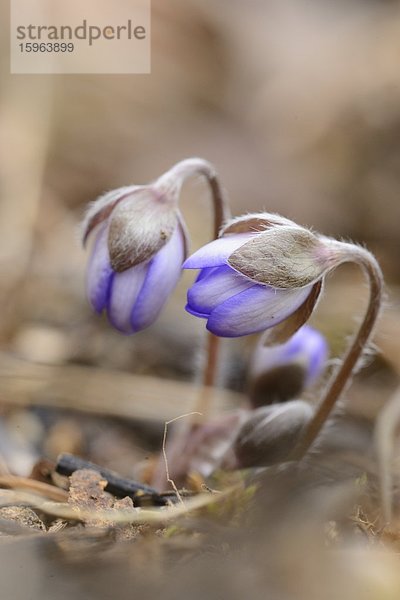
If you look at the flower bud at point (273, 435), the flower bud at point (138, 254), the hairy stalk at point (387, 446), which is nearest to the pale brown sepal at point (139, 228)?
the flower bud at point (138, 254)

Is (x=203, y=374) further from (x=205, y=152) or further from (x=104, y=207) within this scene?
(x=205, y=152)

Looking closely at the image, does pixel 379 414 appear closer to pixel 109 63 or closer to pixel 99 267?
pixel 99 267

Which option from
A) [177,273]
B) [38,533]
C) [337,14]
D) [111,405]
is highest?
[337,14]

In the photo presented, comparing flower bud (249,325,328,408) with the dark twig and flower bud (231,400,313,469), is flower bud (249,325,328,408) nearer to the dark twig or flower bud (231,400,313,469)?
flower bud (231,400,313,469)

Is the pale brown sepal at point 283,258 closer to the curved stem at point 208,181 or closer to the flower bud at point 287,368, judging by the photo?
the curved stem at point 208,181

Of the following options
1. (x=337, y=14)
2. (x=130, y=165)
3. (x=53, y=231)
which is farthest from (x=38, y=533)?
(x=337, y=14)
